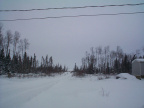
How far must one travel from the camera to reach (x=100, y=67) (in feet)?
157

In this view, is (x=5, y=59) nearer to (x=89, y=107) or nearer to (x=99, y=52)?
(x=89, y=107)

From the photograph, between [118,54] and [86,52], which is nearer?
[118,54]

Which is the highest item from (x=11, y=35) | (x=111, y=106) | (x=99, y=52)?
(x=11, y=35)

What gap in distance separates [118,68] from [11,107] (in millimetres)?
48603

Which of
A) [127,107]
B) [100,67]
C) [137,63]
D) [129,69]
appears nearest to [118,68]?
[129,69]

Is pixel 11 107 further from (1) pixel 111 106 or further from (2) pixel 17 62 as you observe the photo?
(2) pixel 17 62

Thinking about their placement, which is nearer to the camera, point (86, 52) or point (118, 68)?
point (118, 68)

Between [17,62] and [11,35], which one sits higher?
[11,35]

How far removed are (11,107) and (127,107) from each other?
5.97 m

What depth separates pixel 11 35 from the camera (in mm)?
27531

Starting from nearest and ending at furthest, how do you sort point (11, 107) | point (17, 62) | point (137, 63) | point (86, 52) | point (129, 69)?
point (11, 107) → point (137, 63) → point (17, 62) → point (129, 69) → point (86, 52)

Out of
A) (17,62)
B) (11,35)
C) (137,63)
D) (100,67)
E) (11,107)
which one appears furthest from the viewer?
(100,67)

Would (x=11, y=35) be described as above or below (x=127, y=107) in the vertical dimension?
above

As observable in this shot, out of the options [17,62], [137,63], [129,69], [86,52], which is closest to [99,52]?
[86,52]
